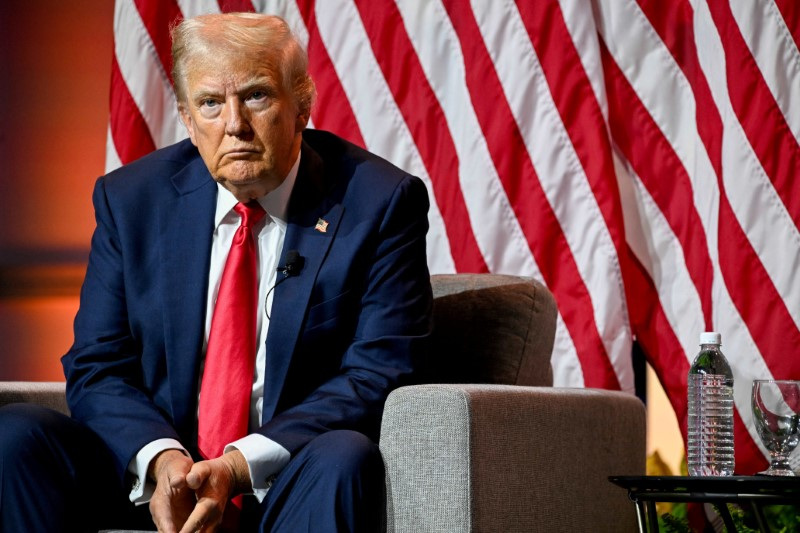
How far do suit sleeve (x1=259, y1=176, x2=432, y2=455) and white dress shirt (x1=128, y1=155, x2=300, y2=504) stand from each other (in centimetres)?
6

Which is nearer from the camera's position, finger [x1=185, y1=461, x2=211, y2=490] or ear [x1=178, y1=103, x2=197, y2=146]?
finger [x1=185, y1=461, x2=211, y2=490]

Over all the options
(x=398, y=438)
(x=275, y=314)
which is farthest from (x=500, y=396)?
(x=275, y=314)

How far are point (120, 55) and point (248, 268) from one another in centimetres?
140

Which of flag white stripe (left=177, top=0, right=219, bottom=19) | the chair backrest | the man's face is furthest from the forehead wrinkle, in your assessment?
flag white stripe (left=177, top=0, right=219, bottom=19)

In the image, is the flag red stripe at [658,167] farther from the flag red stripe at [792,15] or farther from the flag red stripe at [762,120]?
the flag red stripe at [792,15]

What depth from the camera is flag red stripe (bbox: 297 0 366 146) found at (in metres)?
3.18

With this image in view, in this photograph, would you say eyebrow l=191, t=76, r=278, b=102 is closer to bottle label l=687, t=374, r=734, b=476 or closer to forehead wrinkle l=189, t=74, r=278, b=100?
forehead wrinkle l=189, t=74, r=278, b=100

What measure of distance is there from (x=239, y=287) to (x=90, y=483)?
46 cm

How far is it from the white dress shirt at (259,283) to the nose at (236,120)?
0.51 feet

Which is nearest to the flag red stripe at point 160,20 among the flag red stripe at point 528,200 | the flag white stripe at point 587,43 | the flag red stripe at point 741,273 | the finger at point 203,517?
the flag red stripe at point 528,200

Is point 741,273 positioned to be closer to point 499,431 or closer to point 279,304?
point 499,431

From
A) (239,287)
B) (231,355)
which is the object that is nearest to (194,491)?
(231,355)

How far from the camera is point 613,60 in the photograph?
3.02 meters

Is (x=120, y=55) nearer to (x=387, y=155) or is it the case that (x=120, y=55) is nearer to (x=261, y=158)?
(x=387, y=155)
